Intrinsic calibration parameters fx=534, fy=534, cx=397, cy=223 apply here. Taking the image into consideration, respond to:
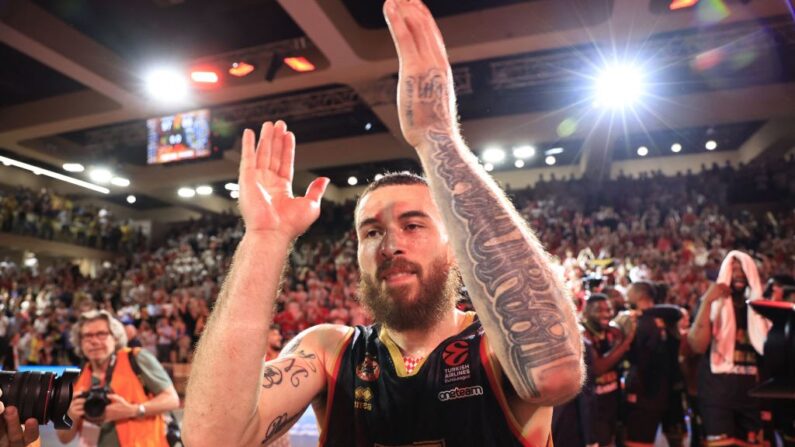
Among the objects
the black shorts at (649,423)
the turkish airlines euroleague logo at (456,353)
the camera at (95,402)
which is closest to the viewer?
the turkish airlines euroleague logo at (456,353)

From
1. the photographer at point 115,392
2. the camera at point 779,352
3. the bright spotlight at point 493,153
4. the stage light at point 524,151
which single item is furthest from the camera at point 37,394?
the stage light at point 524,151

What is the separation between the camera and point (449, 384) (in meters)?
1.49

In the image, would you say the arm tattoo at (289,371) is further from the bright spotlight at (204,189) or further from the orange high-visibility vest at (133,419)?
the bright spotlight at (204,189)

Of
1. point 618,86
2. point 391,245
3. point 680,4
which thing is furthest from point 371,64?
point 391,245

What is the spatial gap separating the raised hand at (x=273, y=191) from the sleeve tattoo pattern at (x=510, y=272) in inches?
13.5

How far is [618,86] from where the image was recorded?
10078 mm

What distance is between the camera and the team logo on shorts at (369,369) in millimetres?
1593

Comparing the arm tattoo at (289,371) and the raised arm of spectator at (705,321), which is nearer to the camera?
the arm tattoo at (289,371)

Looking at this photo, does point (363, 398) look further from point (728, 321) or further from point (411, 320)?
point (728, 321)

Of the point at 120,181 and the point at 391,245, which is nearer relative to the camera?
the point at 391,245

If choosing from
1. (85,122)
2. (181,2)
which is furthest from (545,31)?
(85,122)

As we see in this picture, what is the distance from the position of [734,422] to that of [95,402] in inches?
180

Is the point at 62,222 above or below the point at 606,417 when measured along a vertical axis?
above

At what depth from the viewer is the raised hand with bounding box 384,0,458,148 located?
4.29 feet
